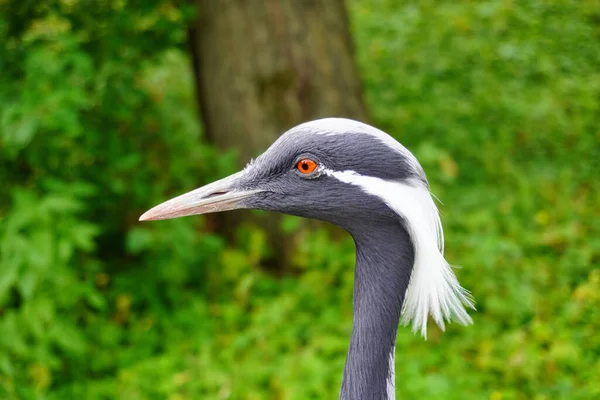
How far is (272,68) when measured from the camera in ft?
16.2

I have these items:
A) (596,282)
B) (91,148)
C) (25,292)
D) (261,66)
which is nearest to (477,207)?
(596,282)

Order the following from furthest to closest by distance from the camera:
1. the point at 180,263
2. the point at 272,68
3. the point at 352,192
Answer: the point at 272,68, the point at 180,263, the point at 352,192

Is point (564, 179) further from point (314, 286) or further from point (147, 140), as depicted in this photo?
point (147, 140)

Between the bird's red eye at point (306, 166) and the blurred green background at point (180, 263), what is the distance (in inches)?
69.1

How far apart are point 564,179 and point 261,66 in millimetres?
2750

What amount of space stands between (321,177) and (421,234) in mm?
427

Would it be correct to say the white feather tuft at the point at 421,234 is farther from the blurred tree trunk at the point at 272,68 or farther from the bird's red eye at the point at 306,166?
the blurred tree trunk at the point at 272,68

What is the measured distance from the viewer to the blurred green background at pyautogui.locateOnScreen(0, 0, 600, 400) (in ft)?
12.2

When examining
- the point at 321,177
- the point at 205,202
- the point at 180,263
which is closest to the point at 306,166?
the point at 321,177

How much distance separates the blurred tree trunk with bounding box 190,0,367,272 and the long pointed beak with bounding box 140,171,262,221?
2.53 meters

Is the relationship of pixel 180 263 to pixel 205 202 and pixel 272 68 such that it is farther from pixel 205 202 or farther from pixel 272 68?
pixel 205 202

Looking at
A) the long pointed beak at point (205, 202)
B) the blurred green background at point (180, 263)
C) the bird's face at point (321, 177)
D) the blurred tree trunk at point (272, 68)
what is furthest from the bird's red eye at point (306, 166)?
the blurred tree trunk at point (272, 68)

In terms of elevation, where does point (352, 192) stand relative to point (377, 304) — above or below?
above

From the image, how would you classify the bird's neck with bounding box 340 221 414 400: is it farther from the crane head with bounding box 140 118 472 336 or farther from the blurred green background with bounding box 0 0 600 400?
the blurred green background with bounding box 0 0 600 400
